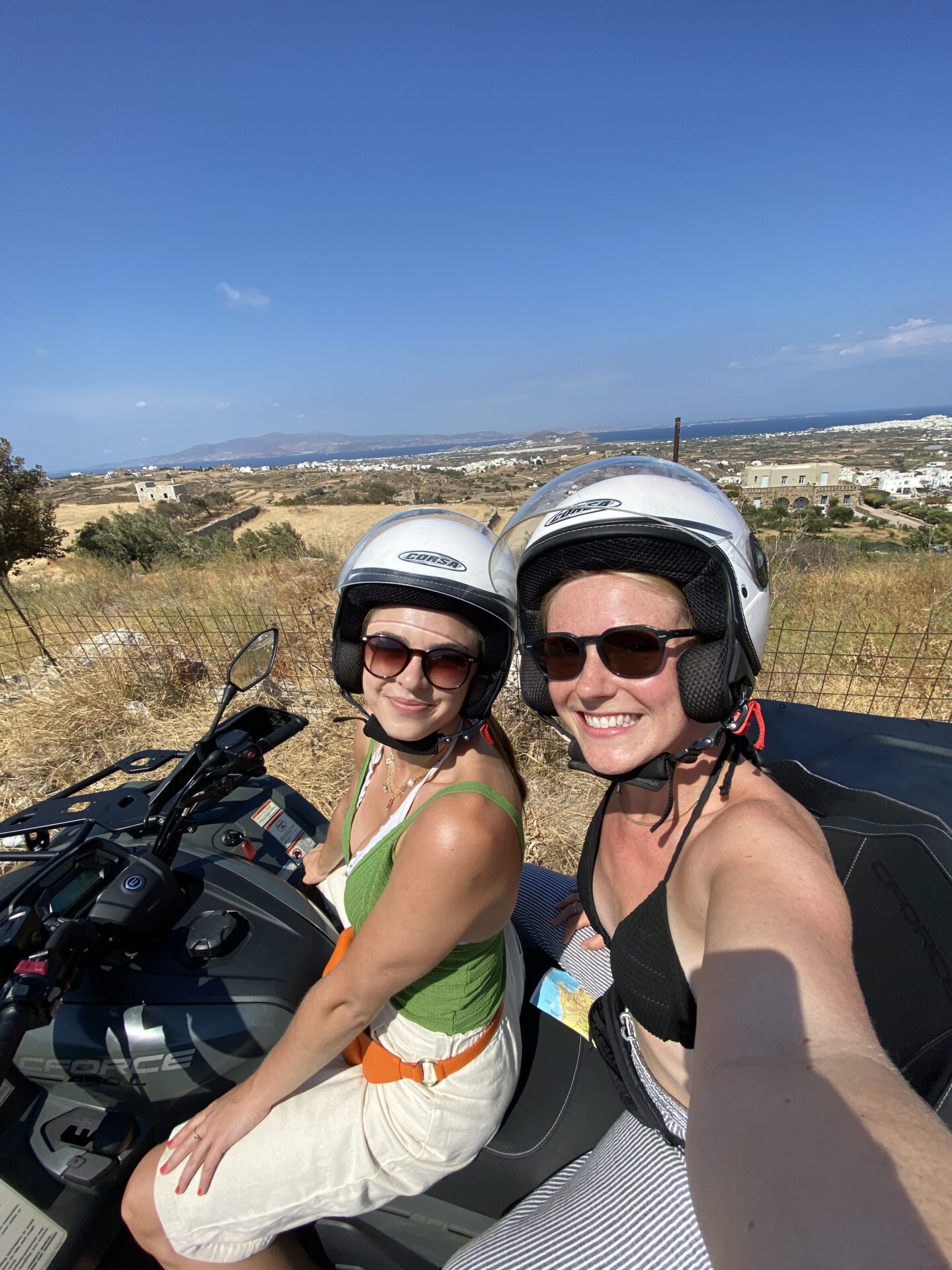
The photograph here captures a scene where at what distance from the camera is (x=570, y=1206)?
1.10 metres

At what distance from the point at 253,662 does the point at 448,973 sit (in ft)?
3.34

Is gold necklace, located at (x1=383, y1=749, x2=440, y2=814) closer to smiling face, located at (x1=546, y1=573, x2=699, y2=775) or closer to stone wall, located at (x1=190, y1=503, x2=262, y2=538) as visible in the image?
smiling face, located at (x1=546, y1=573, x2=699, y2=775)

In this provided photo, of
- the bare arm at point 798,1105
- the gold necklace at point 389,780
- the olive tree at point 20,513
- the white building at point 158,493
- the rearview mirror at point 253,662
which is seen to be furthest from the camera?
the white building at point 158,493

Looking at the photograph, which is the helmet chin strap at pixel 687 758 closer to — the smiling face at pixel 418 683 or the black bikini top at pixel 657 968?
the black bikini top at pixel 657 968

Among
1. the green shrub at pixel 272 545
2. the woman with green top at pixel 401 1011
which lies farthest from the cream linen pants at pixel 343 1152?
the green shrub at pixel 272 545

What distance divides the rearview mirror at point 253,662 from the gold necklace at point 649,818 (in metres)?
1.04

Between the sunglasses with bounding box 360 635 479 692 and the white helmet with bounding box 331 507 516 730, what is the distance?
0.23 ft

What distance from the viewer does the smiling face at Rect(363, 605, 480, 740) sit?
4.51 ft

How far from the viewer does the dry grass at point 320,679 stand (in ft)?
13.2

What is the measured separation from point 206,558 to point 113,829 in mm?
11686

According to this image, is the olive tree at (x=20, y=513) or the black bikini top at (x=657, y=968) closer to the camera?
the black bikini top at (x=657, y=968)

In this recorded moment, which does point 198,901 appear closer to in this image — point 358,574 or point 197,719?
point 358,574

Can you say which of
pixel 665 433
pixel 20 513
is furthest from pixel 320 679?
pixel 665 433

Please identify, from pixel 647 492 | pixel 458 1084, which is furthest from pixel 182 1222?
pixel 647 492
